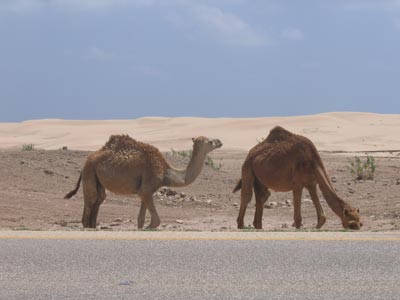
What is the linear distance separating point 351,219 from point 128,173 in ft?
13.6

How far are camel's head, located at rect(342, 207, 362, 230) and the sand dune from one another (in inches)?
1261

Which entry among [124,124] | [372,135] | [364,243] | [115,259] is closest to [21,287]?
[115,259]

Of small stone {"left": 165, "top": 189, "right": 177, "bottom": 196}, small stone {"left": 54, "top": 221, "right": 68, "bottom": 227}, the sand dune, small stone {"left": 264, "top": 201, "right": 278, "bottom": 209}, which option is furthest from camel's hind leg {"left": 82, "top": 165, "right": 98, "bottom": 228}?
the sand dune

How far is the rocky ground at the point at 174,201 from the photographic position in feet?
55.8

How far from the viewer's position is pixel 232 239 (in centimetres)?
904

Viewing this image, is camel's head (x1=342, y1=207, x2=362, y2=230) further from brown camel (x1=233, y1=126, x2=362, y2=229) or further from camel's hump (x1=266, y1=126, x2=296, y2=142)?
camel's hump (x1=266, y1=126, x2=296, y2=142)

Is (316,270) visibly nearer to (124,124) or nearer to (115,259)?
(115,259)

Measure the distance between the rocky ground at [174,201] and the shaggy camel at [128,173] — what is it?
2.34 ft

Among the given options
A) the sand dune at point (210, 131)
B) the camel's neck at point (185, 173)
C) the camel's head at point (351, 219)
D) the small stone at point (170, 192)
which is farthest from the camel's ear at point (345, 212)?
the sand dune at point (210, 131)

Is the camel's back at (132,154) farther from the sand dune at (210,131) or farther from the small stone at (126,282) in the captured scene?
the sand dune at (210,131)

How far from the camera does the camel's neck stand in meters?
15.1

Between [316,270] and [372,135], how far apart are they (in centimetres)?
4777

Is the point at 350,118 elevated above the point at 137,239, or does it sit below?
above

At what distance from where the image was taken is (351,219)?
12.9 m
